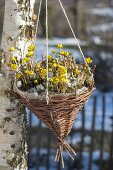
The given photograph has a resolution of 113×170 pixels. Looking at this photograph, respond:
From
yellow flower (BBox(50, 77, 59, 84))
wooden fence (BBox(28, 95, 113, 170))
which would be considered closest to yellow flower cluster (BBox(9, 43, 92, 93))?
yellow flower (BBox(50, 77, 59, 84))

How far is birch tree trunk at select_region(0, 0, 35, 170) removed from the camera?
105 inches

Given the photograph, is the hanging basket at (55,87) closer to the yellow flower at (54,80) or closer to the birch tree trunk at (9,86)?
the yellow flower at (54,80)

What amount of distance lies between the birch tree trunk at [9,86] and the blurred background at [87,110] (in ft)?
2.13

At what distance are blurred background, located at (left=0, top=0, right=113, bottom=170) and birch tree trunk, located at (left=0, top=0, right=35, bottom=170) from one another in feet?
2.13

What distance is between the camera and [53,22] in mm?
19031

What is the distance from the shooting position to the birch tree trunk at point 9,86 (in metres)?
2.66

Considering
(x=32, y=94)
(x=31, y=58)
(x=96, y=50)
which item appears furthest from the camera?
(x=96, y=50)

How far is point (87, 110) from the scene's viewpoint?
31.6 ft

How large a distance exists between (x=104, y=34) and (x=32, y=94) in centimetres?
1279

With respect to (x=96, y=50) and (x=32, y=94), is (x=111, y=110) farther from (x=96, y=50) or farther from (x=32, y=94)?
(x=32, y=94)

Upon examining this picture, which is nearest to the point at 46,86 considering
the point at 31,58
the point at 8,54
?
the point at 31,58

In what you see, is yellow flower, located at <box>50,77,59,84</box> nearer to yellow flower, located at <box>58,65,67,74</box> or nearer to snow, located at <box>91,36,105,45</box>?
yellow flower, located at <box>58,65,67,74</box>

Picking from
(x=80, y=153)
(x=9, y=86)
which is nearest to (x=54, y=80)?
(x=9, y=86)

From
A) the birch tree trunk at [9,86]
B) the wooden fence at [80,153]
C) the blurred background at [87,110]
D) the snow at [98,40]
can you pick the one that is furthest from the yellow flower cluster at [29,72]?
the snow at [98,40]
